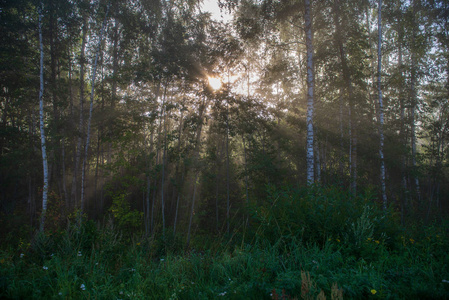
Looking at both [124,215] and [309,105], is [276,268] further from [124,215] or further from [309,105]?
[124,215]

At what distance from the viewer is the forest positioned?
3109mm

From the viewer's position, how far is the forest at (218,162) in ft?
10.2

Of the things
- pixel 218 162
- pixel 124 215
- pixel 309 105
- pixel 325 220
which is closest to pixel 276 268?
pixel 325 220

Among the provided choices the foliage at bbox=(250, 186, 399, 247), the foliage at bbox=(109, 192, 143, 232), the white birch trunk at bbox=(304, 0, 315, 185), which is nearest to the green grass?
the foliage at bbox=(250, 186, 399, 247)

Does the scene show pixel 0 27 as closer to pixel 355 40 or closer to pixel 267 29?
pixel 267 29

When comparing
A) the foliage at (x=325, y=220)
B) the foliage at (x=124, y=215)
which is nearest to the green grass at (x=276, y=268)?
the foliage at (x=325, y=220)

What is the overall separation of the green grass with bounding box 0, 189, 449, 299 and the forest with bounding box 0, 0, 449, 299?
0.03 m

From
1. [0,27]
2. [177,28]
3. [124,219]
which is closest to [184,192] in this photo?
[124,219]

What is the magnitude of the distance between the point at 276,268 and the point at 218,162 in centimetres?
888

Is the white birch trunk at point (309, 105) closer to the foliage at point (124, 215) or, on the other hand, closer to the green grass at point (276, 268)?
the green grass at point (276, 268)

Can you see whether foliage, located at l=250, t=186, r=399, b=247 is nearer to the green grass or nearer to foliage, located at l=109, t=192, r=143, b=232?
the green grass

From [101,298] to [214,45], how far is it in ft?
31.8

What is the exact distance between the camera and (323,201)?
4.48m

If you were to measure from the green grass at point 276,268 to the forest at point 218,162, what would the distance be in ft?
0.10
